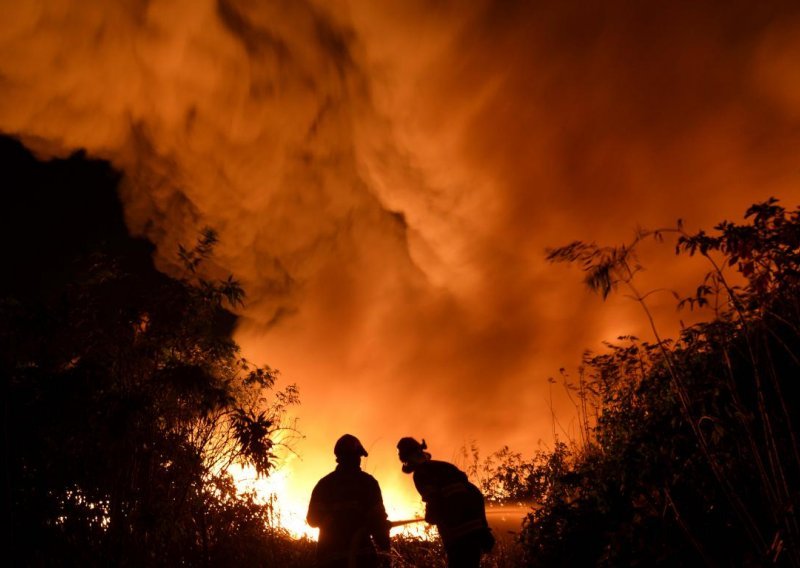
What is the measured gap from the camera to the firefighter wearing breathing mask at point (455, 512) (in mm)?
4395

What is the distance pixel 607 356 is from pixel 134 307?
6.68m

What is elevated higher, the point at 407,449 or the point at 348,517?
the point at 407,449

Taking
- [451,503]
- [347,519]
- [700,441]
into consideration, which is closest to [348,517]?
[347,519]

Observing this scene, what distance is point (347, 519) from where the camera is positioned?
4.65m

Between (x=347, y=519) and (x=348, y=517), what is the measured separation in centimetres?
2

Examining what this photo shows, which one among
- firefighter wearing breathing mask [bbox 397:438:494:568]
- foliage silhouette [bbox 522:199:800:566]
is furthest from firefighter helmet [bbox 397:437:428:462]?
foliage silhouette [bbox 522:199:800:566]

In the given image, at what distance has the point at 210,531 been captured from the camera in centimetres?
864

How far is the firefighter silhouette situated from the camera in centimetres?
459

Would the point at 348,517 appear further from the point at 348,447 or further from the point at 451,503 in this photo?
the point at 451,503

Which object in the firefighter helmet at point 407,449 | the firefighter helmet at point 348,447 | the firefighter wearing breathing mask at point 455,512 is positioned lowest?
the firefighter wearing breathing mask at point 455,512

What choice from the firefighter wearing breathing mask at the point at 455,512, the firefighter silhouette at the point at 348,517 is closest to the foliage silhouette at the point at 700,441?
the firefighter wearing breathing mask at the point at 455,512

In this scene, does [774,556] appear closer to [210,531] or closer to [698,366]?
[698,366]

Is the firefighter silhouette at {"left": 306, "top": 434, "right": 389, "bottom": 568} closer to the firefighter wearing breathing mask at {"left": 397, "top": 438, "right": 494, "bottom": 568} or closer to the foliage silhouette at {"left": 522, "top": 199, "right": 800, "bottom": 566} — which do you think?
the firefighter wearing breathing mask at {"left": 397, "top": 438, "right": 494, "bottom": 568}

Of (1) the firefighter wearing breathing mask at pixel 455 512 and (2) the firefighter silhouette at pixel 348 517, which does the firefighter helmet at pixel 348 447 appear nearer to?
(2) the firefighter silhouette at pixel 348 517
